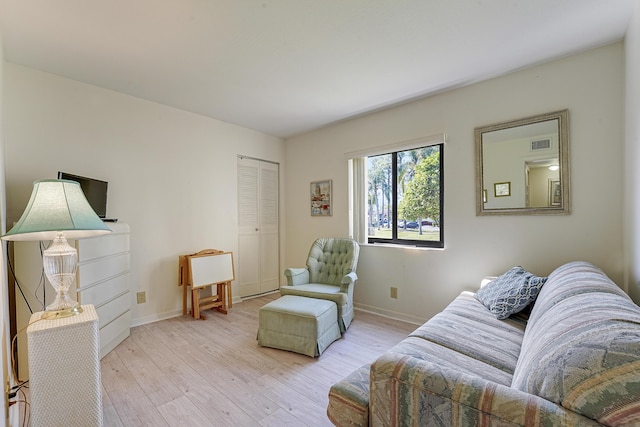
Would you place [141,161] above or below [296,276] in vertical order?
above

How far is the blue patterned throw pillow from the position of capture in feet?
6.59

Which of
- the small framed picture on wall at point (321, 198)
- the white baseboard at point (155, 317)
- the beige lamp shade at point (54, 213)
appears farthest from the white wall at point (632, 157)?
the white baseboard at point (155, 317)

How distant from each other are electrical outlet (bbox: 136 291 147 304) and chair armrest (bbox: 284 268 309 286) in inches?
64.4

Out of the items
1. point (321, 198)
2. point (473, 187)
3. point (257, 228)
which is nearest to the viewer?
point (473, 187)

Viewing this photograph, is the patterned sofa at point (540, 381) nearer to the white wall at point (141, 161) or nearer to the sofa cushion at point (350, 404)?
the sofa cushion at point (350, 404)

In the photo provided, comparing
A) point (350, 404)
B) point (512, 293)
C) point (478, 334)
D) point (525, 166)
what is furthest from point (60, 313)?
point (525, 166)

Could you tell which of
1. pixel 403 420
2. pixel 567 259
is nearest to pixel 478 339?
pixel 403 420

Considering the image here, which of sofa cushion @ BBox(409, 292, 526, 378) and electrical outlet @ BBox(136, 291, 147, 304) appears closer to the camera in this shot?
sofa cushion @ BBox(409, 292, 526, 378)

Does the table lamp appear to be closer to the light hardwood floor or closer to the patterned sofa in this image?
the light hardwood floor

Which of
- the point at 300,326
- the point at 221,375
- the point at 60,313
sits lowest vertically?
the point at 221,375

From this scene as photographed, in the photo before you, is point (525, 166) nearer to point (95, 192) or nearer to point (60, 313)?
point (60, 313)

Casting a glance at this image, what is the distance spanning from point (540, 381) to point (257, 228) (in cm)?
391

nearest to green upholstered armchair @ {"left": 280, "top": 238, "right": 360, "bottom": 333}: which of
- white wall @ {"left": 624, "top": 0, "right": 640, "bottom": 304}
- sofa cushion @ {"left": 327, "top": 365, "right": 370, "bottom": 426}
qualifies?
sofa cushion @ {"left": 327, "top": 365, "right": 370, "bottom": 426}

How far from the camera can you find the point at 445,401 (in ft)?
3.10
